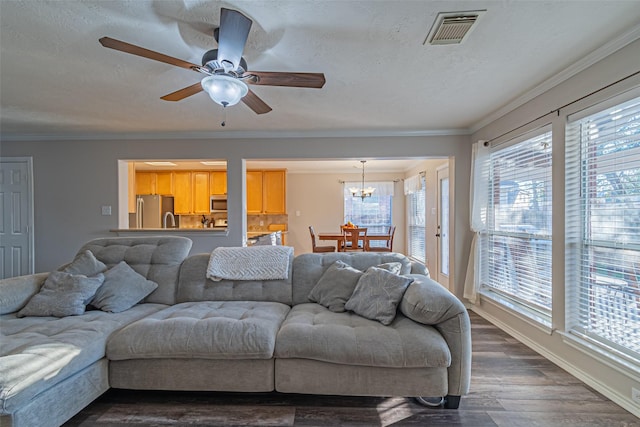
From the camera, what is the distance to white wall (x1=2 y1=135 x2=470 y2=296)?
14.4ft

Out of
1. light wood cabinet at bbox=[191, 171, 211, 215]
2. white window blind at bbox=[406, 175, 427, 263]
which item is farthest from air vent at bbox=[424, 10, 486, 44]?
light wood cabinet at bbox=[191, 171, 211, 215]

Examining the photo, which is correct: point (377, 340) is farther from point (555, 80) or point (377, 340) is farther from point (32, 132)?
point (32, 132)

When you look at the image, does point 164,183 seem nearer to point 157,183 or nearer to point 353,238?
point 157,183

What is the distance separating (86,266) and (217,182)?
4424 mm

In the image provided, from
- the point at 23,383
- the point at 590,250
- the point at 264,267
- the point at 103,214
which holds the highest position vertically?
the point at 103,214

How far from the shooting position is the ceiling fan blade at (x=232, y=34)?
1.54m

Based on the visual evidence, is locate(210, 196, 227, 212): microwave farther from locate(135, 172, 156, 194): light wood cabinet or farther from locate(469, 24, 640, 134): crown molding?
locate(469, 24, 640, 134): crown molding

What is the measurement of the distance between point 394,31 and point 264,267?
1962mm

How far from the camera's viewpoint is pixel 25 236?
14.3 ft

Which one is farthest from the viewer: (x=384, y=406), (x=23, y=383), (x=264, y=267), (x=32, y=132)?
(x=32, y=132)

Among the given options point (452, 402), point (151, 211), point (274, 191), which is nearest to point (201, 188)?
point (151, 211)

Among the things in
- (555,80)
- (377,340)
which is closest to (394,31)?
(555,80)

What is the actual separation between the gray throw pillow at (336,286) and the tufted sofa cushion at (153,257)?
119 cm

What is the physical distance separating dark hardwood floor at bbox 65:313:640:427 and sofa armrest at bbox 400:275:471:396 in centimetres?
22
